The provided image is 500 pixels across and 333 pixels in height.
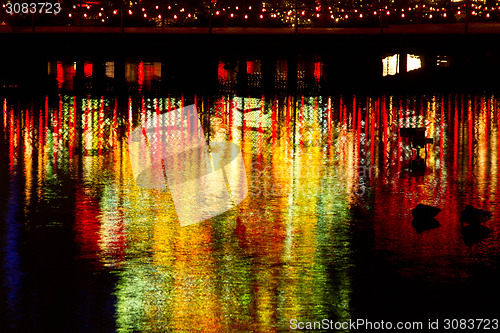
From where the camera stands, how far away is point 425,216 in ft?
38.5

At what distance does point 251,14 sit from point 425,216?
21.0m

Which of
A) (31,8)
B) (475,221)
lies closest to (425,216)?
(475,221)

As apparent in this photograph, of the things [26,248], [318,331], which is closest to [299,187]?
[26,248]

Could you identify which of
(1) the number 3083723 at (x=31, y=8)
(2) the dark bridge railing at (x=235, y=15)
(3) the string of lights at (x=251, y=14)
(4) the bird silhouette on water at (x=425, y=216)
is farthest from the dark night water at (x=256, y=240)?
(1) the number 3083723 at (x=31, y=8)

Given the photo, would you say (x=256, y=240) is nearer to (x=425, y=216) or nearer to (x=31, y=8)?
(x=425, y=216)

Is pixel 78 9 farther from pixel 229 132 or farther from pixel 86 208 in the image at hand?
pixel 86 208

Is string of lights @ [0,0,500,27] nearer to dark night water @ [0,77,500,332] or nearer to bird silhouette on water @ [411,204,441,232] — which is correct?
dark night water @ [0,77,500,332]

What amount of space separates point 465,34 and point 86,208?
19.6m

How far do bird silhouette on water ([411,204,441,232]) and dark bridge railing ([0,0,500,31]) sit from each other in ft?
59.7

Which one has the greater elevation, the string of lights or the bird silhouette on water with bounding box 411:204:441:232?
the string of lights

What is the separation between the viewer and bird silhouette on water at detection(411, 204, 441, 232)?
11609 millimetres

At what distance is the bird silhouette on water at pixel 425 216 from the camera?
11609 millimetres

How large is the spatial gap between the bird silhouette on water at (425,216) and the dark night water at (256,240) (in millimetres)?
158

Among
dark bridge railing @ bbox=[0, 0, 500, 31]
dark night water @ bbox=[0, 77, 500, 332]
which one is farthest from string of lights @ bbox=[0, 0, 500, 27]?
dark night water @ bbox=[0, 77, 500, 332]
